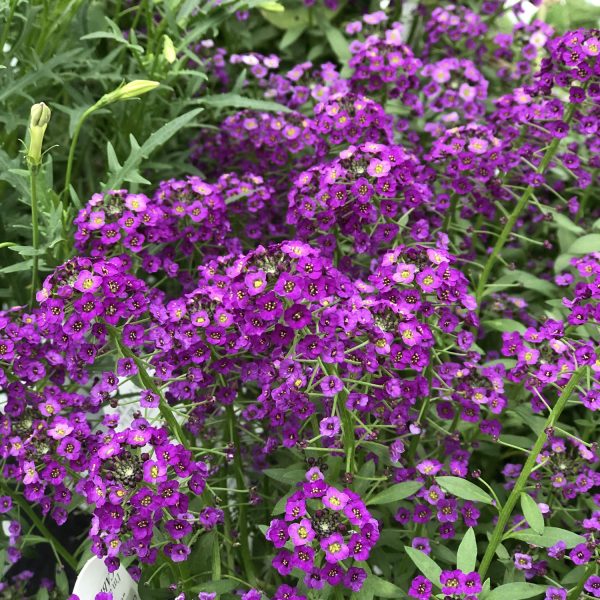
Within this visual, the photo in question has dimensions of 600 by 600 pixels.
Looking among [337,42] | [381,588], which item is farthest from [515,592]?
[337,42]

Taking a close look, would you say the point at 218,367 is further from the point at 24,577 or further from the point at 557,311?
the point at 557,311

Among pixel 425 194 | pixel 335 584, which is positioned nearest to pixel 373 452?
pixel 335 584

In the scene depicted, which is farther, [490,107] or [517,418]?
[490,107]

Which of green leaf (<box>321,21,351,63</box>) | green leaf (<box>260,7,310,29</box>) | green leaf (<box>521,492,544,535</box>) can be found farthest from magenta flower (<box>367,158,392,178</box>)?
green leaf (<box>260,7,310,29</box>)

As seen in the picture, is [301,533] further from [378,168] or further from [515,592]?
[378,168]

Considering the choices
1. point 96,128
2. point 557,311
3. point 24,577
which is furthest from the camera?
point 96,128

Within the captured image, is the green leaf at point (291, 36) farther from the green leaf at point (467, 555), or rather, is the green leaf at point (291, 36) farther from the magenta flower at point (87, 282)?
the green leaf at point (467, 555)

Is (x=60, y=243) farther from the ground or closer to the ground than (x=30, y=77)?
closer to the ground
